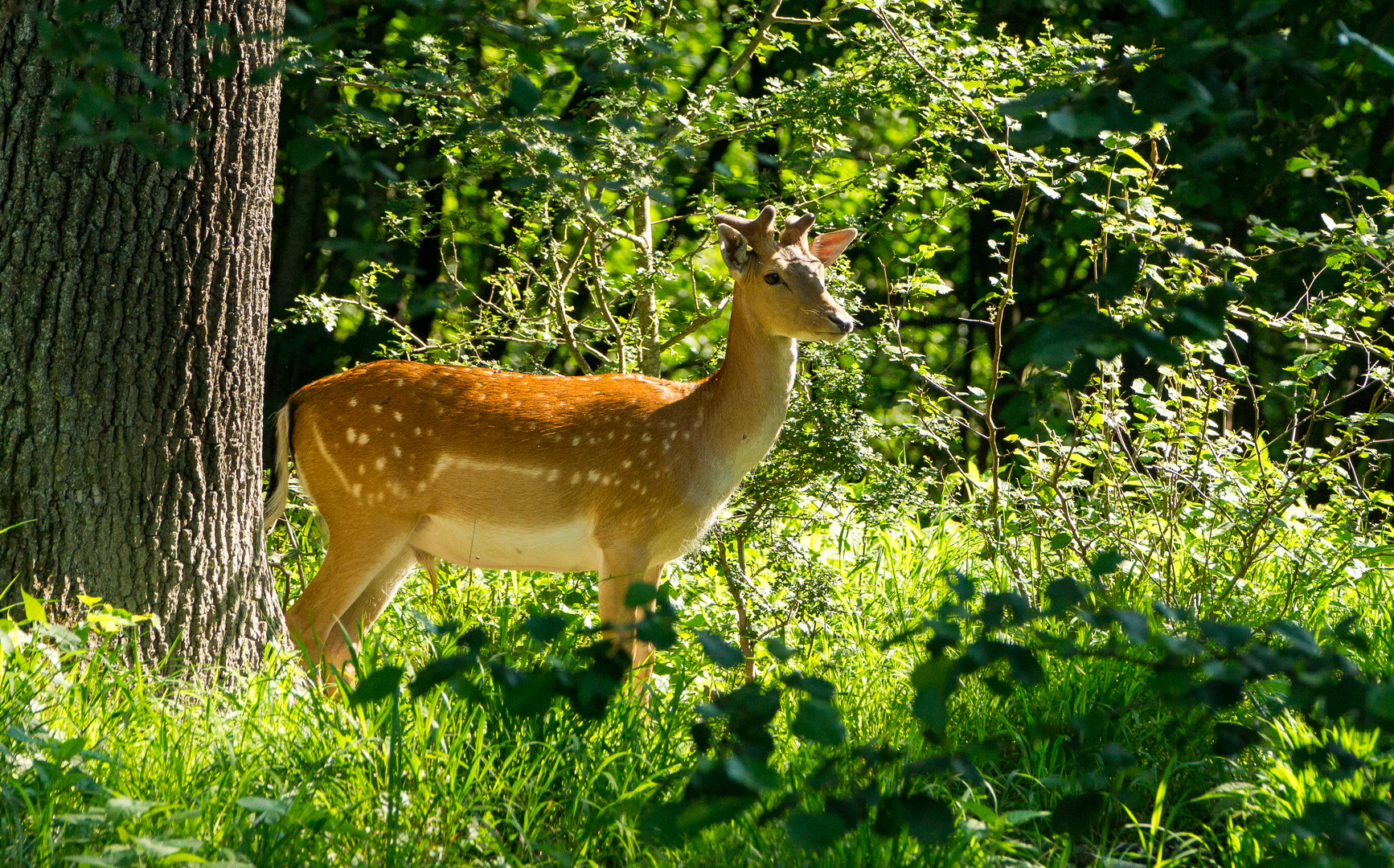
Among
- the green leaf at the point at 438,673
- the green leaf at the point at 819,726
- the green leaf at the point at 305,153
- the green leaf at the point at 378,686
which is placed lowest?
the green leaf at the point at 378,686

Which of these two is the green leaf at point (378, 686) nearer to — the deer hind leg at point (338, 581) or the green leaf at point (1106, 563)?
the green leaf at point (1106, 563)

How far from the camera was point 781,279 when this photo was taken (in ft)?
14.7

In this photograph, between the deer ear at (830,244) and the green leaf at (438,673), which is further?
the deer ear at (830,244)

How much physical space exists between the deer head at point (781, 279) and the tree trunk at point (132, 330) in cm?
175

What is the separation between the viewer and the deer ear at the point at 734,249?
4.55 meters

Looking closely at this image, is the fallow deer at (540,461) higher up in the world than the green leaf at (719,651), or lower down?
lower down

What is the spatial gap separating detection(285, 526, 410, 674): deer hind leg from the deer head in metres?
1.60

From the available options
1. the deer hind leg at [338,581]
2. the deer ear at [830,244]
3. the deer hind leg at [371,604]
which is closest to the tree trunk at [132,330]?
the deer hind leg at [338,581]

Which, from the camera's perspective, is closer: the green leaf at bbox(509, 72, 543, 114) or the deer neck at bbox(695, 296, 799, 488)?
the green leaf at bbox(509, 72, 543, 114)

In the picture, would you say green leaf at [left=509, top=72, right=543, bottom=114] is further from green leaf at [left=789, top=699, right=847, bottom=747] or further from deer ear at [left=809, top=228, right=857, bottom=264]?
deer ear at [left=809, top=228, right=857, bottom=264]

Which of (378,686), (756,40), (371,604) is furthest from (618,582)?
(756,40)

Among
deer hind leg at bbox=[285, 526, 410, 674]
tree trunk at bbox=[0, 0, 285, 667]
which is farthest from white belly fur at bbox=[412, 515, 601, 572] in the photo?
tree trunk at bbox=[0, 0, 285, 667]

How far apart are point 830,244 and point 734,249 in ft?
1.81

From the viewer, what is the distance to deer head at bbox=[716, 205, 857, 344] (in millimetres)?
4383
